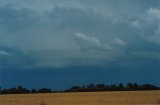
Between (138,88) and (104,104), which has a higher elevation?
(138,88)

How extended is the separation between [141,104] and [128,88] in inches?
1983

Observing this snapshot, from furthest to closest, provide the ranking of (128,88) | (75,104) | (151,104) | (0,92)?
(128,88), (0,92), (75,104), (151,104)

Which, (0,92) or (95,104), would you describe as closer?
(95,104)

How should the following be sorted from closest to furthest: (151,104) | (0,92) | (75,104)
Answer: (151,104)
(75,104)
(0,92)

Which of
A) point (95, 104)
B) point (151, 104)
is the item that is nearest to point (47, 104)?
point (95, 104)

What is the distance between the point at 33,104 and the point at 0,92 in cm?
4355

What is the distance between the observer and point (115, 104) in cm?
3847

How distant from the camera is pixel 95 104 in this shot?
3847 cm

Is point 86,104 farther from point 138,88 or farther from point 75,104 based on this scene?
point 138,88

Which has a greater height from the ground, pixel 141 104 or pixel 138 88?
pixel 138 88

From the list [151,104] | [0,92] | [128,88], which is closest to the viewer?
[151,104]

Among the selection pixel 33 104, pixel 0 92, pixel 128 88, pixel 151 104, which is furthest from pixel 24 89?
pixel 151 104

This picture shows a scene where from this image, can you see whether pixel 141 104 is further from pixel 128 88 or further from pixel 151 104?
pixel 128 88

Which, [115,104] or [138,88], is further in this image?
[138,88]
